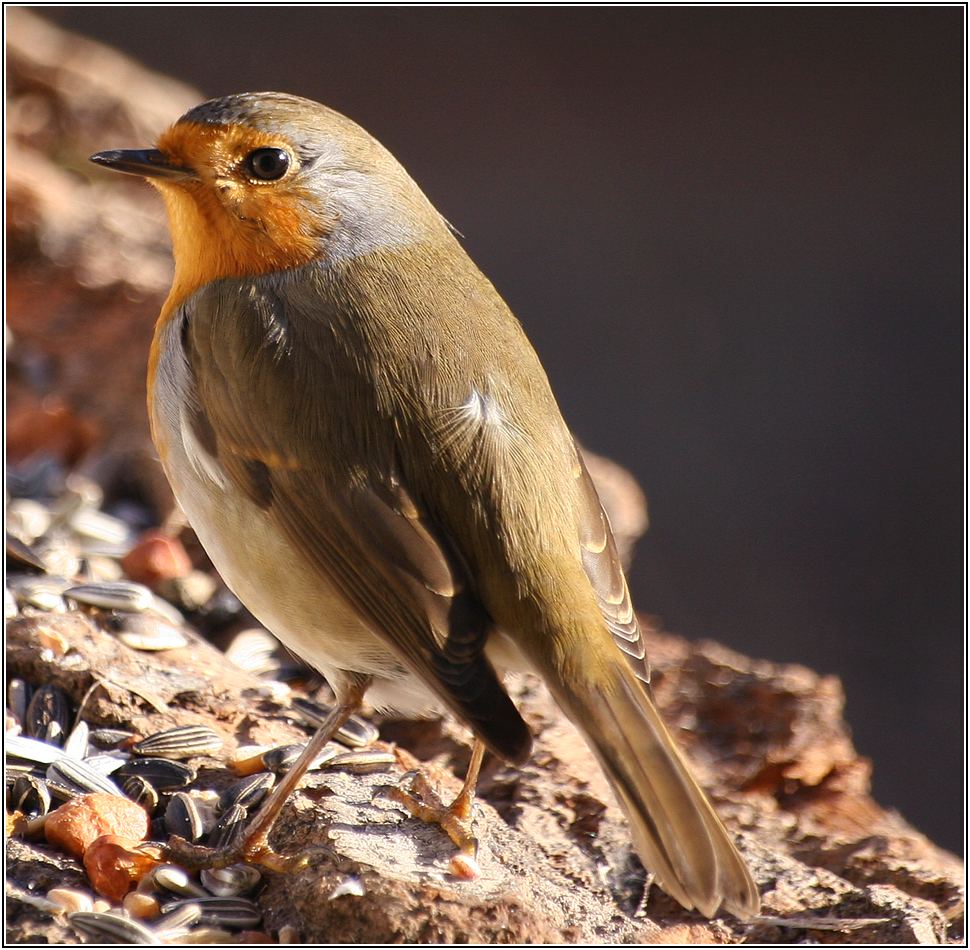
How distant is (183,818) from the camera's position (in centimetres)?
266

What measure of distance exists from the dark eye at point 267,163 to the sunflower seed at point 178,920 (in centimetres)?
155

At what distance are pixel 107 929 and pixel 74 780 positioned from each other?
0.49 meters

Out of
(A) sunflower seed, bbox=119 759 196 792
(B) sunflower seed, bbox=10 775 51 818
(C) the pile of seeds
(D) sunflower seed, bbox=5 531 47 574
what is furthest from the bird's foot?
(D) sunflower seed, bbox=5 531 47 574

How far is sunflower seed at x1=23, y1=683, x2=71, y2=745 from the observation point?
276cm

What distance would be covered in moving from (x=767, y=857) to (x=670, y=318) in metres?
6.06

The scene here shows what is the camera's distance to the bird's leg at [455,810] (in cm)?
244

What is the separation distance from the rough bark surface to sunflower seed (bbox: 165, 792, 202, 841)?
0.29 feet

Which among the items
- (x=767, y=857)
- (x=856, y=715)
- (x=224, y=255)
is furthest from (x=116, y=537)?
(x=856, y=715)

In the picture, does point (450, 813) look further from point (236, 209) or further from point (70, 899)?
point (236, 209)

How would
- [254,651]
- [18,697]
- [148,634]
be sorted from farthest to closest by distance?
[254,651], [148,634], [18,697]

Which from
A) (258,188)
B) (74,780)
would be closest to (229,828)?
(74,780)

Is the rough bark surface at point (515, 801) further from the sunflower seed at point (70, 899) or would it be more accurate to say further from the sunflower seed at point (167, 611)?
the sunflower seed at point (167, 611)

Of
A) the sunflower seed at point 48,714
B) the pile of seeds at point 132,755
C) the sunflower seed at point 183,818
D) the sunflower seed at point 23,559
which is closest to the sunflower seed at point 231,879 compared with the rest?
the pile of seeds at point 132,755

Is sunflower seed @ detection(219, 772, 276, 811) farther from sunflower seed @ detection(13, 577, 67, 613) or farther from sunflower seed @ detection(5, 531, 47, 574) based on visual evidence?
sunflower seed @ detection(5, 531, 47, 574)
